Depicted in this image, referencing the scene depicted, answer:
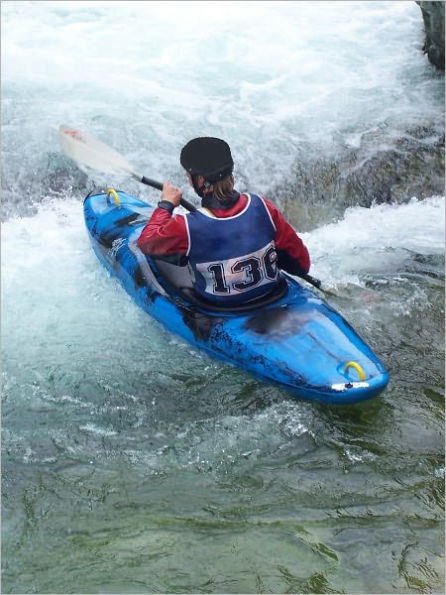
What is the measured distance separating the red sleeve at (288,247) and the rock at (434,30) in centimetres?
368

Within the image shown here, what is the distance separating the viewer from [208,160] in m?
3.29

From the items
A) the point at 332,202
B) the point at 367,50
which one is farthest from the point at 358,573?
the point at 367,50

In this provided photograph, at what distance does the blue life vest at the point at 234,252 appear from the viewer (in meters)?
3.38

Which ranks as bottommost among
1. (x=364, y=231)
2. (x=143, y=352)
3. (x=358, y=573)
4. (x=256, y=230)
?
(x=364, y=231)

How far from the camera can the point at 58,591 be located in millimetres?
2584

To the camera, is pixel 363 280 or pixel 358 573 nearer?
pixel 358 573

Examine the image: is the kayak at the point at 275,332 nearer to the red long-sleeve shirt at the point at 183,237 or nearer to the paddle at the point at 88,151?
the red long-sleeve shirt at the point at 183,237

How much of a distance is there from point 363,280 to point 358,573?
2353 mm

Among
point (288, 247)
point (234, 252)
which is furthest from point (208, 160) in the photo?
point (288, 247)

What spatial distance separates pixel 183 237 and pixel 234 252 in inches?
9.9

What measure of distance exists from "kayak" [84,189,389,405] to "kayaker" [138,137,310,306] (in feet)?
0.39

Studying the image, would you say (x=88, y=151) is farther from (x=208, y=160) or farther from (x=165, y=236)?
(x=208, y=160)

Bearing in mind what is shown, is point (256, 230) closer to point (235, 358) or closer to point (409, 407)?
point (235, 358)

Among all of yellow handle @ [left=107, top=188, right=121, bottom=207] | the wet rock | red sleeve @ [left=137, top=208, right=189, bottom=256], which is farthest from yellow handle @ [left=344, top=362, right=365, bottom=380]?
the wet rock
